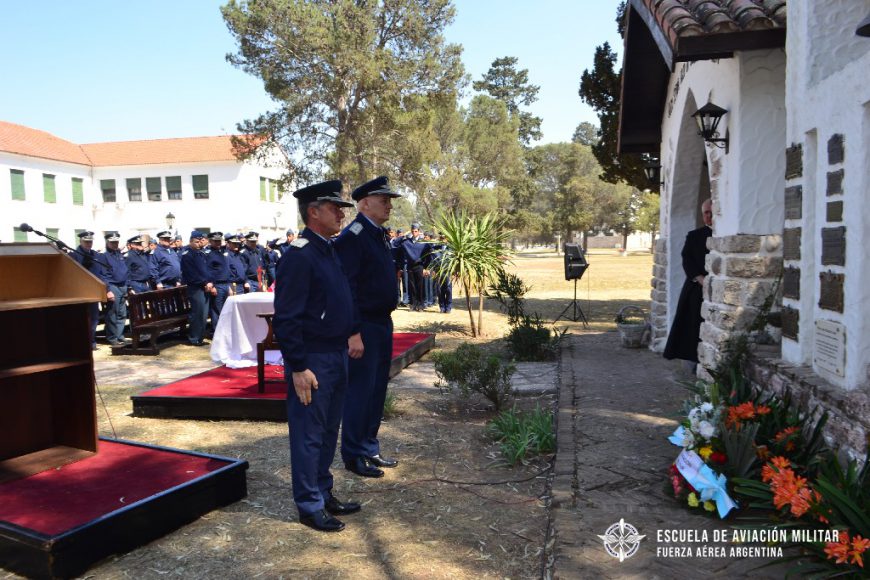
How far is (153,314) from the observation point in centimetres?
1040

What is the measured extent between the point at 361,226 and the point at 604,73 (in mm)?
10517

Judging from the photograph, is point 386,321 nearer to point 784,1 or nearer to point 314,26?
point 784,1

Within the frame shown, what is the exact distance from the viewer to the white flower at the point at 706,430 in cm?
381

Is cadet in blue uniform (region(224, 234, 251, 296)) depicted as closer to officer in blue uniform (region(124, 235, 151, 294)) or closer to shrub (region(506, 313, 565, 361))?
officer in blue uniform (region(124, 235, 151, 294))

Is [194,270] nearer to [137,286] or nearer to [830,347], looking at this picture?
[137,286]

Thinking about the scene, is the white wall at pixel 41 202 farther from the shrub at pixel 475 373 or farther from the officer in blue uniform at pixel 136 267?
the shrub at pixel 475 373

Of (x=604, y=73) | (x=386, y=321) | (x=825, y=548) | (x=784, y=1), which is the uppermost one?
(x=604, y=73)

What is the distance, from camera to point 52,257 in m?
Result: 4.70

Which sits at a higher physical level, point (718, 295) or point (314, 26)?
point (314, 26)

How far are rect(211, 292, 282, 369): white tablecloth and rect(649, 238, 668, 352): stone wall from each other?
5122 mm

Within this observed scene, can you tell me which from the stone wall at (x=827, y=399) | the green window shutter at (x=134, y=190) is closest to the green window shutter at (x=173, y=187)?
the green window shutter at (x=134, y=190)

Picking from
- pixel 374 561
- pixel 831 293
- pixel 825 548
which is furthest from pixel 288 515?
pixel 831 293

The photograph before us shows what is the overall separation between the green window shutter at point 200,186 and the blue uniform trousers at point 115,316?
2608 centimetres

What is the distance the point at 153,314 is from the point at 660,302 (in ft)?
25.4
